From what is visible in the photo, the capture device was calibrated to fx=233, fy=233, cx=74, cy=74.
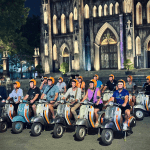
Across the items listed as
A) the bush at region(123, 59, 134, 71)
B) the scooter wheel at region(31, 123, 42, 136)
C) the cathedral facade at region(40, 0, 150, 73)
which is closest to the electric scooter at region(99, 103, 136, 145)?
the scooter wheel at region(31, 123, 42, 136)

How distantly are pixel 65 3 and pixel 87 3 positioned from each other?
351cm

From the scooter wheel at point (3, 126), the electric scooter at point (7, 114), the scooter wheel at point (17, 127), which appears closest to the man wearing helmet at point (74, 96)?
the scooter wheel at point (17, 127)

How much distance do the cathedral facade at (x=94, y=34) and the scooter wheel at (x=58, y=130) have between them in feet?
71.8

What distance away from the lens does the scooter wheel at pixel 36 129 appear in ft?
21.9

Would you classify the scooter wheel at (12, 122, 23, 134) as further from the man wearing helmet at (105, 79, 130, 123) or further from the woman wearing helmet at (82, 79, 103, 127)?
the man wearing helmet at (105, 79, 130, 123)

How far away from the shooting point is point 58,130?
657cm

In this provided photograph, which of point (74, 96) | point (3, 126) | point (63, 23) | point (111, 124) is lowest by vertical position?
point (3, 126)

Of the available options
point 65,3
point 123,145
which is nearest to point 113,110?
point 123,145

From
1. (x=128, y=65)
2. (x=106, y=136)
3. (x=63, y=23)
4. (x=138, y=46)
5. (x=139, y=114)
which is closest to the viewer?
(x=106, y=136)

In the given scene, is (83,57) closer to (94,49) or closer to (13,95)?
(94,49)

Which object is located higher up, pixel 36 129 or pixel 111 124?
pixel 111 124

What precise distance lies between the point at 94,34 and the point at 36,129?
80.6 ft

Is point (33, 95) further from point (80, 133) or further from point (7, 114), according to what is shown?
point (80, 133)

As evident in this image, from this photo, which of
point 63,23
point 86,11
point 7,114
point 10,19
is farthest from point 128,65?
point 7,114
